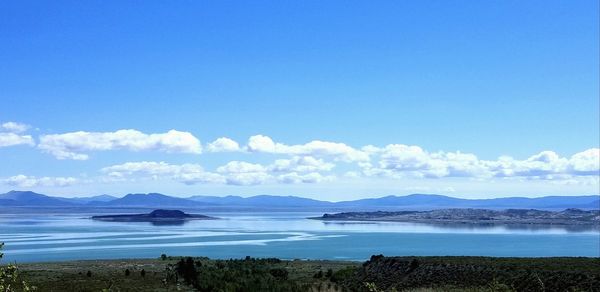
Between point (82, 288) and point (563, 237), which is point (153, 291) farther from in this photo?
point (563, 237)

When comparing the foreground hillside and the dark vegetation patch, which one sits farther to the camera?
the foreground hillside

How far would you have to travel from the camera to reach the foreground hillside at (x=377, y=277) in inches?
1232

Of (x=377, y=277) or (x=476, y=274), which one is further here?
(x=377, y=277)

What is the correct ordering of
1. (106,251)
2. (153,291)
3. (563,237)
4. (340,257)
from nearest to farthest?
(153,291), (340,257), (106,251), (563,237)

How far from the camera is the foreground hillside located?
1232 inches

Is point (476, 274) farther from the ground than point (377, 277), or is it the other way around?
point (476, 274)

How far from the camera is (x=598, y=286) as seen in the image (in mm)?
28703

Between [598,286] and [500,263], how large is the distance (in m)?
8.90

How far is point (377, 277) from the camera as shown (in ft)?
137

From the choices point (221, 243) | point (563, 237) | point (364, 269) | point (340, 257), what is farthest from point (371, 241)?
point (364, 269)

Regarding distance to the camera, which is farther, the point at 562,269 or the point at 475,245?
the point at 475,245

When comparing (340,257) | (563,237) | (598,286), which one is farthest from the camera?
(563,237)

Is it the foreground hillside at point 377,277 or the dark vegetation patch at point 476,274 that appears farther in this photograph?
the foreground hillside at point 377,277

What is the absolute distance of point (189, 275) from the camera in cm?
4094
